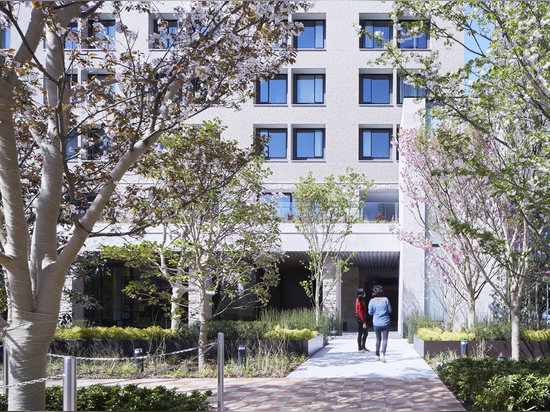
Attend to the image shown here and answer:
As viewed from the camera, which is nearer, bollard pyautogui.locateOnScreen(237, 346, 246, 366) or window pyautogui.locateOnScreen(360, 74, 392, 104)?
bollard pyautogui.locateOnScreen(237, 346, 246, 366)

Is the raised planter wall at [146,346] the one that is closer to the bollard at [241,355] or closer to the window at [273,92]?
the bollard at [241,355]

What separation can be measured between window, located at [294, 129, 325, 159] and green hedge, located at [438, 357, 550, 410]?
2045 centimetres

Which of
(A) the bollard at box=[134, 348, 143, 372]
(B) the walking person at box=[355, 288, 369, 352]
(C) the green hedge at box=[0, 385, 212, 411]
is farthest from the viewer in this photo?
(B) the walking person at box=[355, 288, 369, 352]

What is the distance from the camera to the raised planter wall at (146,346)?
13664mm

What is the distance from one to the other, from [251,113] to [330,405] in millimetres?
22651

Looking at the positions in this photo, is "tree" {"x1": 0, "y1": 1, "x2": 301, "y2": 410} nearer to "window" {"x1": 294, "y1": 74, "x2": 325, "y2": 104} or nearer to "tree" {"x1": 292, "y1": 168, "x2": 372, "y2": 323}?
"tree" {"x1": 292, "y1": 168, "x2": 372, "y2": 323}

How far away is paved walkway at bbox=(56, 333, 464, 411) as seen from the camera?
29.2 feet

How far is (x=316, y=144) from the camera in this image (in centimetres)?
3022

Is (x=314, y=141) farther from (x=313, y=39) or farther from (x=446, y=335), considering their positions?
(x=446, y=335)

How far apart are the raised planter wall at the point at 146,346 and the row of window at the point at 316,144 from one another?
54.3 feet

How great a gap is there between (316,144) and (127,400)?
23.5 metres

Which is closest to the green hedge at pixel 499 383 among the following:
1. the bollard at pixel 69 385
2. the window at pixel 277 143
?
the bollard at pixel 69 385

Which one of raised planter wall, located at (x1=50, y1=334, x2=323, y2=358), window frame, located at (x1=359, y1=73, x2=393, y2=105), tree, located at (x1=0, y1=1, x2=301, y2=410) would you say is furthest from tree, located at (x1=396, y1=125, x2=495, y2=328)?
window frame, located at (x1=359, y1=73, x2=393, y2=105)

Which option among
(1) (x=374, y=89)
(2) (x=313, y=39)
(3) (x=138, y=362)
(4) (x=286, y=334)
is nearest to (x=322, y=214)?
(4) (x=286, y=334)
